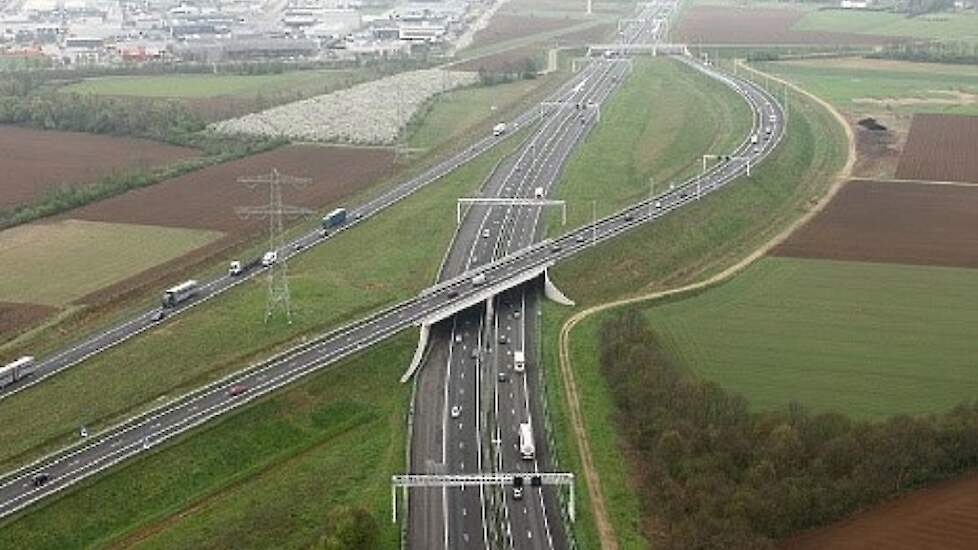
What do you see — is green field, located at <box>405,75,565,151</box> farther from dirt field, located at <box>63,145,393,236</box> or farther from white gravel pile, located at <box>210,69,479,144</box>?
dirt field, located at <box>63,145,393,236</box>

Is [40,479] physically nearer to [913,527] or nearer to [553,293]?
[553,293]

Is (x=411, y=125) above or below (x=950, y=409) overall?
above

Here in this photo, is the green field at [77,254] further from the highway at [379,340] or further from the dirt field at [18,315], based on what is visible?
the highway at [379,340]

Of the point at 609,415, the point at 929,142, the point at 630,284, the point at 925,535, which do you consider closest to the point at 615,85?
the point at 929,142

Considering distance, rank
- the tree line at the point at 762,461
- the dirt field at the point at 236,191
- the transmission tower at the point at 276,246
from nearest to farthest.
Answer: the tree line at the point at 762,461, the transmission tower at the point at 276,246, the dirt field at the point at 236,191

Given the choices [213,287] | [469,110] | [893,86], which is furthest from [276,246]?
[893,86]

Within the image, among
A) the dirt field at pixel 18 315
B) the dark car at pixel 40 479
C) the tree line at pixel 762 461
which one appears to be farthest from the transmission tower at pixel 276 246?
the tree line at pixel 762 461

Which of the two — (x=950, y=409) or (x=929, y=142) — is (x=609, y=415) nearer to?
(x=950, y=409)
